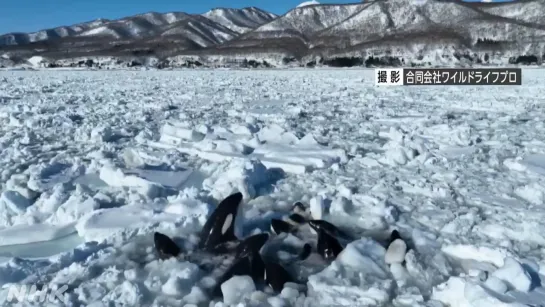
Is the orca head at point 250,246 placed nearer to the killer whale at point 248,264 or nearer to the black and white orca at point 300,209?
the killer whale at point 248,264

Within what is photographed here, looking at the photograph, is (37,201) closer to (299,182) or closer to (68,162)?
(68,162)

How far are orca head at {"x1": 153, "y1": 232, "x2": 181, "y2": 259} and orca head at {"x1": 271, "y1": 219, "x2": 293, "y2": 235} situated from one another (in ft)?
2.12

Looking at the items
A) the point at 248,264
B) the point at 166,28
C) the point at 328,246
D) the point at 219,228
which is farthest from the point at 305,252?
the point at 166,28

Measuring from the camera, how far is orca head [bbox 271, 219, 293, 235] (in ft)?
9.64

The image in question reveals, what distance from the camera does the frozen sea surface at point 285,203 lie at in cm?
223

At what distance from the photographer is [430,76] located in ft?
64.3

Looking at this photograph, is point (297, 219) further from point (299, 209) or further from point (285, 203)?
point (285, 203)

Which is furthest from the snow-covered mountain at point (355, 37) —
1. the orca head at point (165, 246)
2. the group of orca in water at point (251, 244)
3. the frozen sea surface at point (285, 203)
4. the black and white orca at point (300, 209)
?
the orca head at point (165, 246)

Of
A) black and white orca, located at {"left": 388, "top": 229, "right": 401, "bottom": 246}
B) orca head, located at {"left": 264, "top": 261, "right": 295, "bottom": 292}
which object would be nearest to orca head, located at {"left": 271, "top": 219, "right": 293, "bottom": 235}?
orca head, located at {"left": 264, "top": 261, "right": 295, "bottom": 292}

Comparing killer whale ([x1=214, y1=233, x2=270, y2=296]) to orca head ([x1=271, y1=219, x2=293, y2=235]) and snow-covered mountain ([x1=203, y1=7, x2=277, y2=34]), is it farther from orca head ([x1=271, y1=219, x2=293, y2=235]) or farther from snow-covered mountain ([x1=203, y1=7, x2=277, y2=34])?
snow-covered mountain ([x1=203, y1=7, x2=277, y2=34])

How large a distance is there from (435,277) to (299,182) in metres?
1.82

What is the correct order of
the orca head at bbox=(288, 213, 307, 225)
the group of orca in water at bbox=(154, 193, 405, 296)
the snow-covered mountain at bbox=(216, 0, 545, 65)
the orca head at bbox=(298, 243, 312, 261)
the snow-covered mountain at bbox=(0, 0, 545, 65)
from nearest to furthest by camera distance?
the group of orca in water at bbox=(154, 193, 405, 296) < the orca head at bbox=(298, 243, 312, 261) < the orca head at bbox=(288, 213, 307, 225) < the snow-covered mountain at bbox=(0, 0, 545, 65) < the snow-covered mountain at bbox=(216, 0, 545, 65)

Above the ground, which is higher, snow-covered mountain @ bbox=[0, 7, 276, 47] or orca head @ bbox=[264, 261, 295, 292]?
snow-covered mountain @ bbox=[0, 7, 276, 47]

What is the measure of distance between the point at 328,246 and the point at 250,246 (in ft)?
1.50
